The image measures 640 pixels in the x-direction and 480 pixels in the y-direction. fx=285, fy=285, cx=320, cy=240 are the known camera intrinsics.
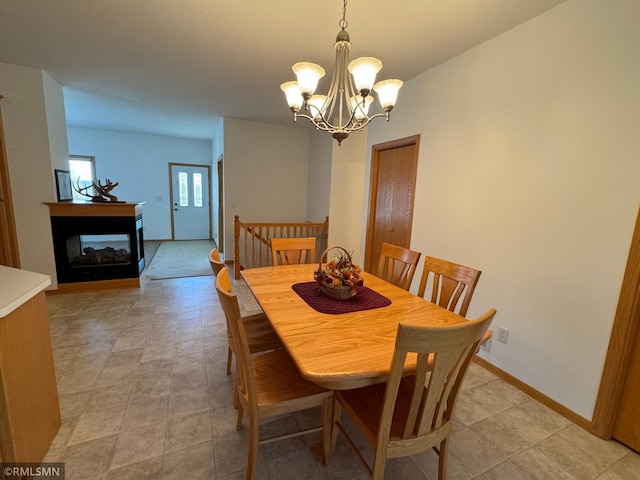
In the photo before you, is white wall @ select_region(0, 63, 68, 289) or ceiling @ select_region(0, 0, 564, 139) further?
white wall @ select_region(0, 63, 68, 289)

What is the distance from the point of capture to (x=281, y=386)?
1.37 meters

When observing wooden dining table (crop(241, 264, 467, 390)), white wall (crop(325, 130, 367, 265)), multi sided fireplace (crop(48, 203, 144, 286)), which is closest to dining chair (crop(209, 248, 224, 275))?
wooden dining table (crop(241, 264, 467, 390))

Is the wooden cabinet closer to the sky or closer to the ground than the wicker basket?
closer to the ground

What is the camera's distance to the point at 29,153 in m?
3.22

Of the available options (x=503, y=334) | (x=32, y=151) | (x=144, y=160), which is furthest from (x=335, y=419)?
(x=144, y=160)

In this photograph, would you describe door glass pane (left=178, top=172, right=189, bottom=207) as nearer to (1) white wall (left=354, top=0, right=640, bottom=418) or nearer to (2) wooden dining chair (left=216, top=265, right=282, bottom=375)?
(2) wooden dining chair (left=216, top=265, right=282, bottom=375)

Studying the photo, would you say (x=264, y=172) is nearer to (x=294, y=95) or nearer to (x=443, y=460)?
(x=294, y=95)

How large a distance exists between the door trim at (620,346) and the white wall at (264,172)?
15.6 ft

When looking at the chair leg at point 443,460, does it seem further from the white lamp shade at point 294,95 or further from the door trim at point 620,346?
the white lamp shade at point 294,95

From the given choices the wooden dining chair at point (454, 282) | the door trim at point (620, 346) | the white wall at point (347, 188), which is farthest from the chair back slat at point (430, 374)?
the white wall at point (347, 188)

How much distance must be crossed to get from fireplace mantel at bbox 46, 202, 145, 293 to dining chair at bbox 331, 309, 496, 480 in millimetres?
3717

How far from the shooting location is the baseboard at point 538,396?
1759 millimetres

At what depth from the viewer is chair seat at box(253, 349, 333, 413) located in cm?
129

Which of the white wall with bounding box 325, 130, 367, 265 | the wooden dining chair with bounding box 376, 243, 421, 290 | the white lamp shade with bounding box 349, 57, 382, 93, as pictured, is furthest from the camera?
the white wall with bounding box 325, 130, 367, 265
